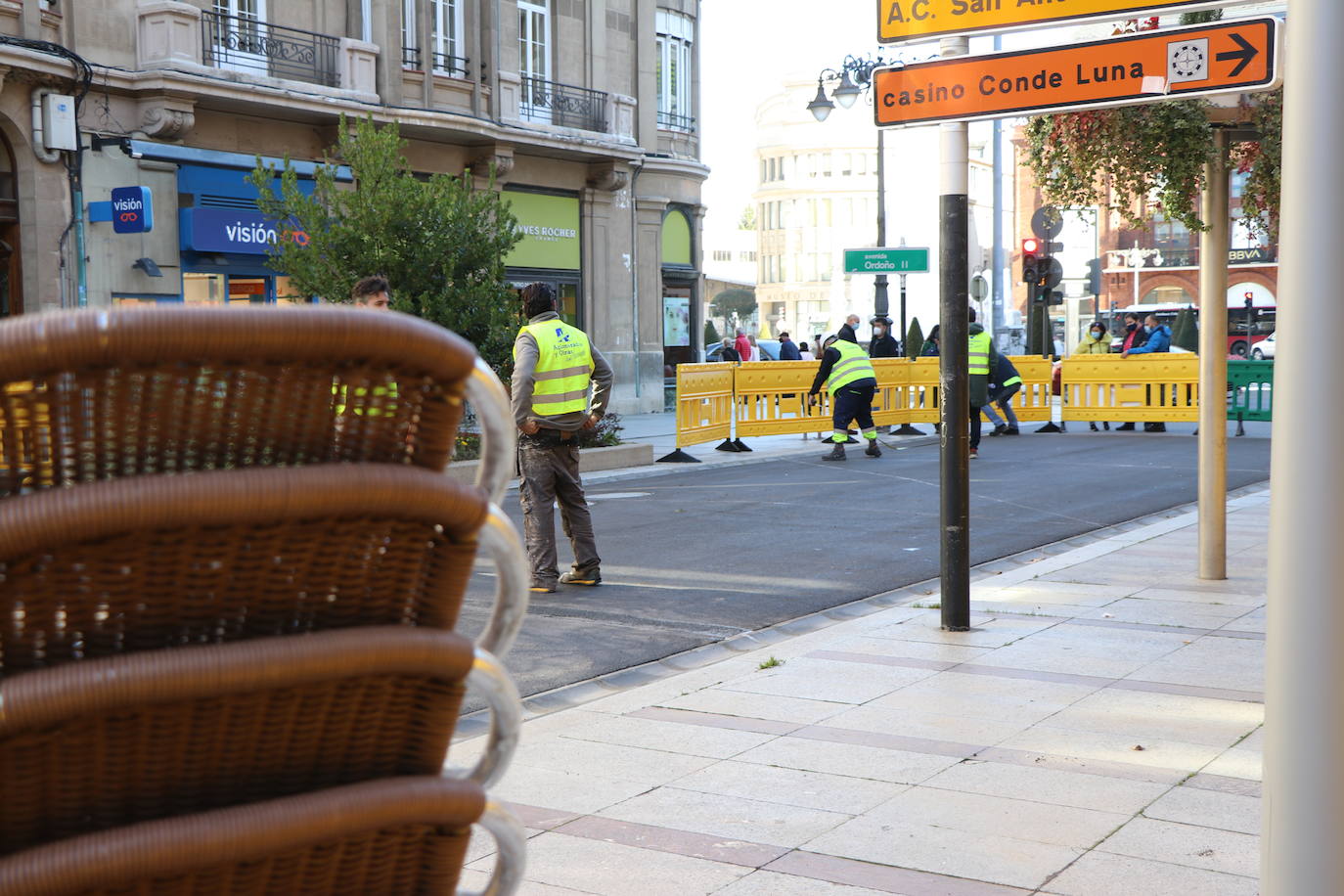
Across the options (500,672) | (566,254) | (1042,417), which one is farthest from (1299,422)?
(566,254)

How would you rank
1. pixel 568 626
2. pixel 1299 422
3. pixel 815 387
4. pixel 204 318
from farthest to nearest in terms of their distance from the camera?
1. pixel 815 387
2. pixel 568 626
3. pixel 1299 422
4. pixel 204 318

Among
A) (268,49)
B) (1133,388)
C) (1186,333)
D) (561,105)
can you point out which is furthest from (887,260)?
(1186,333)

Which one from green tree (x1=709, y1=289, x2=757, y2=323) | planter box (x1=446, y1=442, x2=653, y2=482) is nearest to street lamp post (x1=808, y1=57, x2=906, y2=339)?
planter box (x1=446, y1=442, x2=653, y2=482)

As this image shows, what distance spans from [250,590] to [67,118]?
61.2 feet

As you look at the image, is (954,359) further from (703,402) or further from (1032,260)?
(1032,260)

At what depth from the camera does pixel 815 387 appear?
19750 millimetres

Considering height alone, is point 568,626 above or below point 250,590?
below

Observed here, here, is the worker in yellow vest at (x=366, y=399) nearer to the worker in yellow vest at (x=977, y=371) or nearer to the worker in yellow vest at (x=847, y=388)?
the worker in yellow vest at (x=977, y=371)

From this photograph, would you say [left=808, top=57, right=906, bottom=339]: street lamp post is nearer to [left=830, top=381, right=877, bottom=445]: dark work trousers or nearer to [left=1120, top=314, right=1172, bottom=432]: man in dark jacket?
[left=1120, top=314, right=1172, bottom=432]: man in dark jacket

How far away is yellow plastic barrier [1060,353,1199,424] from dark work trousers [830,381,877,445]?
241 inches

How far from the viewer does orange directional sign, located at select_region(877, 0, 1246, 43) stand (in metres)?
6.60

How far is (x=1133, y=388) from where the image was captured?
24078 mm

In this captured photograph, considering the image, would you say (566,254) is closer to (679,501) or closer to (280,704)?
(679,501)

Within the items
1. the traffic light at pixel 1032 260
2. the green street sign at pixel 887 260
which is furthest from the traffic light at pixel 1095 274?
the green street sign at pixel 887 260
